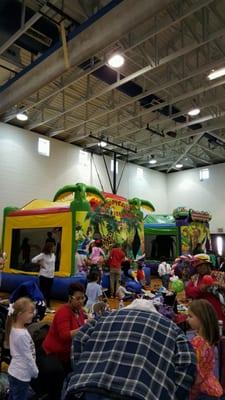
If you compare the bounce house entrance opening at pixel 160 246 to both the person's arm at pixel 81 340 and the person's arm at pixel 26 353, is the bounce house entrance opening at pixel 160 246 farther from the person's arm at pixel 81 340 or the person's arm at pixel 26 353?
the person's arm at pixel 81 340

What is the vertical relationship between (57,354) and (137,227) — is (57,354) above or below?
below

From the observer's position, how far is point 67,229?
7.18 m

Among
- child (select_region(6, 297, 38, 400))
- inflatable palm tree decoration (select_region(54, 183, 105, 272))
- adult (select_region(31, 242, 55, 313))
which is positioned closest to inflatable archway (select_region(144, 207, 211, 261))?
inflatable palm tree decoration (select_region(54, 183, 105, 272))

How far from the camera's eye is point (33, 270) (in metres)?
7.93

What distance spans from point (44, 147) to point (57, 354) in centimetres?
952

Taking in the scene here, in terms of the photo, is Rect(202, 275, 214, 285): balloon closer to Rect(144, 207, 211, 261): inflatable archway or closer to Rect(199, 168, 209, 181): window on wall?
Rect(144, 207, 211, 261): inflatable archway

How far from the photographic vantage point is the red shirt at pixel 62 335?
7.47ft

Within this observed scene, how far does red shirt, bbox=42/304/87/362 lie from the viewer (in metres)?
2.28

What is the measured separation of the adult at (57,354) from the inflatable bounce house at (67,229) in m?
4.36

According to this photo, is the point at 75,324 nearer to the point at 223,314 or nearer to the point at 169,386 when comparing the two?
the point at 169,386

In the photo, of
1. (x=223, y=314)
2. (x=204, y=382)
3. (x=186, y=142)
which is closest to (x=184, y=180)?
(x=186, y=142)

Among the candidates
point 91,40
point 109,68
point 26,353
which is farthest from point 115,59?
point 26,353

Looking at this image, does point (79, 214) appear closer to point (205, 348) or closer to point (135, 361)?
point (205, 348)

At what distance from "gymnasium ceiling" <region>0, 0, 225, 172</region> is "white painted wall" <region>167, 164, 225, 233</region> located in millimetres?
2230
